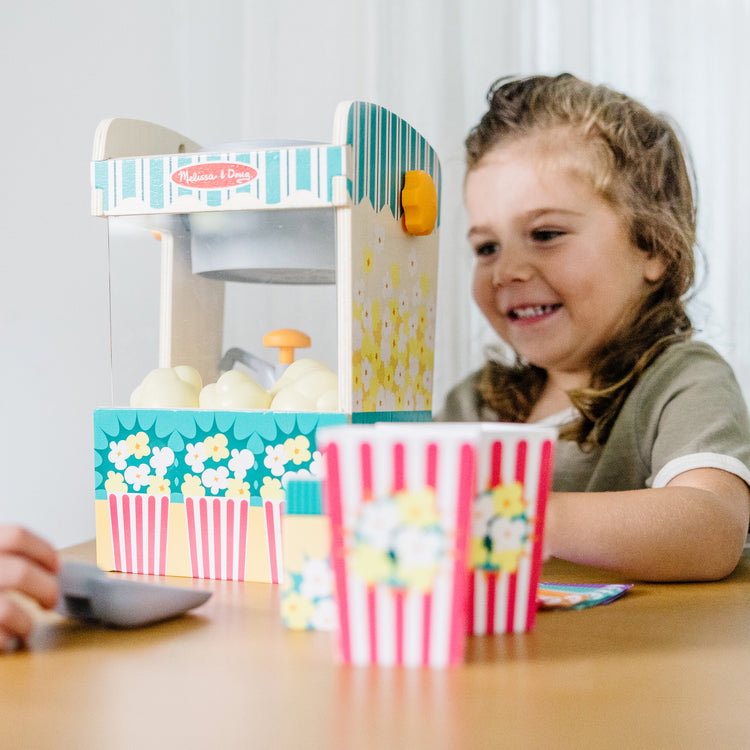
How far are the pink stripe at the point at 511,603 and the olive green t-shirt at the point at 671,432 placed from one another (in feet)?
1.31

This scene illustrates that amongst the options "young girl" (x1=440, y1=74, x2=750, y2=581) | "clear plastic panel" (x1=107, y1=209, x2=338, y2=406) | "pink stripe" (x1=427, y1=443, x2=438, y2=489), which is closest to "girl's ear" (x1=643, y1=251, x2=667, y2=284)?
"young girl" (x1=440, y1=74, x2=750, y2=581)

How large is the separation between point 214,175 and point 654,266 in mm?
749

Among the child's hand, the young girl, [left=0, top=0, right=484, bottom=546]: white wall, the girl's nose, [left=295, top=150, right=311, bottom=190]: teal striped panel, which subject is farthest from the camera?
[left=0, top=0, right=484, bottom=546]: white wall

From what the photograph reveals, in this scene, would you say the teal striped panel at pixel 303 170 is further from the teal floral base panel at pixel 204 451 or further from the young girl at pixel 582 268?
the young girl at pixel 582 268

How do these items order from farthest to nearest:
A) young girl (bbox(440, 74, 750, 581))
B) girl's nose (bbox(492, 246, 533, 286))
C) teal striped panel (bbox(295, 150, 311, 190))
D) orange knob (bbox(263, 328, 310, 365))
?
girl's nose (bbox(492, 246, 533, 286)) < young girl (bbox(440, 74, 750, 581)) < orange knob (bbox(263, 328, 310, 365)) < teal striped panel (bbox(295, 150, 311, 190))

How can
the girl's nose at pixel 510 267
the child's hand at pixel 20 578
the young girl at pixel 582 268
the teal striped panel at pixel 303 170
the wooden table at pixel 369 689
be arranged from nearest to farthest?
the wooden table at pixel 369 689 → the child's hand at pixel 20 578 → the teal striped panel at pixel 303 170 → the young girl at pixel 582 268 → the girl's nose at pixel 510 267

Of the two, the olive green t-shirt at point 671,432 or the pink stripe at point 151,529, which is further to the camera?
the olive green t-shirt at point 671,432

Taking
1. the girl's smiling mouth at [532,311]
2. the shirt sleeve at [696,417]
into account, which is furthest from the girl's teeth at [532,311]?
the shirt sleeve at [696,417]

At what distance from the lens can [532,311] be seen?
4.38ft

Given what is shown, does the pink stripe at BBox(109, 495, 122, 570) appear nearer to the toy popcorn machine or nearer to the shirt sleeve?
the toy popcorn machine

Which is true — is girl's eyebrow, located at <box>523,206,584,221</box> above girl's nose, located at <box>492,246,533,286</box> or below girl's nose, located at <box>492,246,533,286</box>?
above

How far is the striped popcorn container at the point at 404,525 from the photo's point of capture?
0.47 metres

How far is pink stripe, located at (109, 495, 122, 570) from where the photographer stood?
0.79m

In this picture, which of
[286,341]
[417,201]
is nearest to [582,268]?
[417,201]
